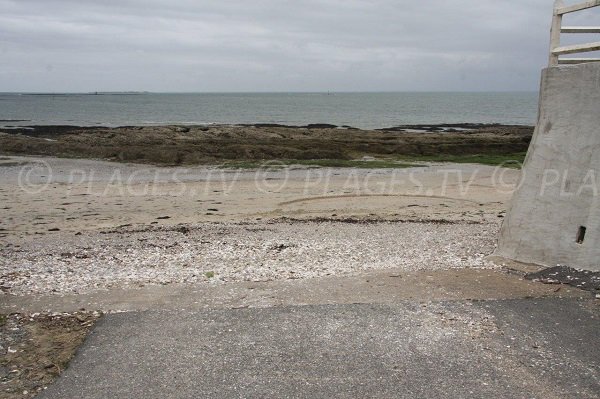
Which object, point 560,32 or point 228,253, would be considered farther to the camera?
point 228,253

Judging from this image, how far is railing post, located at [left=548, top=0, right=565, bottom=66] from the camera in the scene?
8.19m

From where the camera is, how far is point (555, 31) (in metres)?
8.27

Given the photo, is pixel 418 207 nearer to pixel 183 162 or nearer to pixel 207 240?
pixel 207 240

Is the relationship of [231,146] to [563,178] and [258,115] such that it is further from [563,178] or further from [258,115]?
[258,115]

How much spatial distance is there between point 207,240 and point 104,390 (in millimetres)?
6609

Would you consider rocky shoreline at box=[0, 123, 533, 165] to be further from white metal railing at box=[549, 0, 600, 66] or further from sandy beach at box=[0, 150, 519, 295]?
white metal railing at box=[549, 0, 600, 66]

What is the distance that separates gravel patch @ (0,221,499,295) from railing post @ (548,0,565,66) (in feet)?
11.1

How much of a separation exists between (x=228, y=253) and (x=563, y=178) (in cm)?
577

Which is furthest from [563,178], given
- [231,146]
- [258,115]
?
[258,115]

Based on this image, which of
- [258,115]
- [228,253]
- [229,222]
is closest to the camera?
[228,253]

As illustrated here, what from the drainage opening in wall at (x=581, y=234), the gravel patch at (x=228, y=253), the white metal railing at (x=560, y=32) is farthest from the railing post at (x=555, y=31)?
the gravel patch at (x=228, y=253)


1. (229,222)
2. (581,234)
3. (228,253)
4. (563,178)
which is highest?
(563,178)

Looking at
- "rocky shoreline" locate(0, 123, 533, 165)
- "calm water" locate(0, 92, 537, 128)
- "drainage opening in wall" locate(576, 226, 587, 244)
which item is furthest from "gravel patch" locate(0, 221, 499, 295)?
"calm water" locate(0, 92, 537, 128)

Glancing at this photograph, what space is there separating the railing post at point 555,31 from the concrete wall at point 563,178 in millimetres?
218
